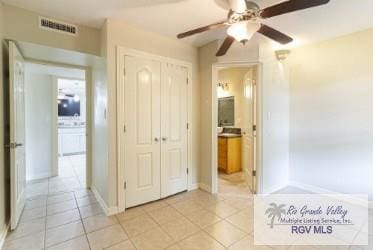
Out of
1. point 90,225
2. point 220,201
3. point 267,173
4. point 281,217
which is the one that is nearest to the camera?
point 90,225

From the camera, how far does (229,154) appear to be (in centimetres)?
425

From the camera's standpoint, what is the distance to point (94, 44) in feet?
9.04

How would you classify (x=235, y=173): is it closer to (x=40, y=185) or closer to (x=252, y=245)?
(x=252, y=245)

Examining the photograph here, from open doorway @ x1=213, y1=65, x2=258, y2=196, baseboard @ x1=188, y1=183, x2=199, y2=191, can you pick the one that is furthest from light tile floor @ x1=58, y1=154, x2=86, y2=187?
open doorway @ x1=213, y1=65, x2=258, y2=196

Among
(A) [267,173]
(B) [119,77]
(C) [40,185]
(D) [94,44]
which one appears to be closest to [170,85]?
(B) [119,77]

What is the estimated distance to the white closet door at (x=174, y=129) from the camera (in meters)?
3.03

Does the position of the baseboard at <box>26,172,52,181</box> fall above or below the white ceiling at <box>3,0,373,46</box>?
below

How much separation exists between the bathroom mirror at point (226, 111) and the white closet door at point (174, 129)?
1974 millimetres

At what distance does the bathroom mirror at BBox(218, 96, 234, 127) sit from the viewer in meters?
4.90

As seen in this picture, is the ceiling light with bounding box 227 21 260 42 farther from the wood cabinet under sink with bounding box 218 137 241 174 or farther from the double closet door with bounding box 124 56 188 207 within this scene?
the wood cabinet under sink with bounding box 218 137 241 174

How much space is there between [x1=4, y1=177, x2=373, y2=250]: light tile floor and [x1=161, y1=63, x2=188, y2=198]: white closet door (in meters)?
0.27

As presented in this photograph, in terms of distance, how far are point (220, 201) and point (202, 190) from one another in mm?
491

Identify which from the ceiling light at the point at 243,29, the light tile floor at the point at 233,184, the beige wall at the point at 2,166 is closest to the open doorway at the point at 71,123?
the beige wall at the point at 2,166

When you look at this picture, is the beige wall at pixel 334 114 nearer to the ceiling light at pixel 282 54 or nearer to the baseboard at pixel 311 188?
the baseboard at pixel 311 188
